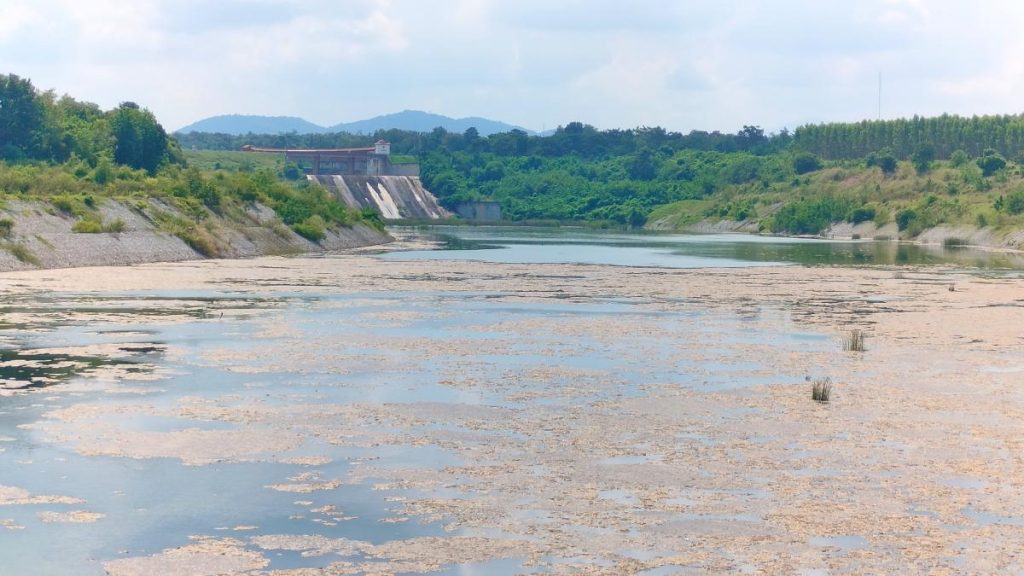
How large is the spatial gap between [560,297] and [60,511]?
140 feet

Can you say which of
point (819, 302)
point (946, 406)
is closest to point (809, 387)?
point (946, 406)

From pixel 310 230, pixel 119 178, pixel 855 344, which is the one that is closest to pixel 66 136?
pixel 119 178

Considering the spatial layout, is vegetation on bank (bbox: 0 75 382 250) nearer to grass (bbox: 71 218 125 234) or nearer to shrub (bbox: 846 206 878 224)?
grass (bbox: 71 218 125 234)

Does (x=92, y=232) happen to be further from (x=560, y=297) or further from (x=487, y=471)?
(x=487, y=471)

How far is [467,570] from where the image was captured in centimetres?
1669

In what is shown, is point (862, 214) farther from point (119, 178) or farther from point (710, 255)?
point (119, 178)

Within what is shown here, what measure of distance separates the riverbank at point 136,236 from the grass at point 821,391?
155ft

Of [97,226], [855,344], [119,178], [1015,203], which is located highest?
[119,178]

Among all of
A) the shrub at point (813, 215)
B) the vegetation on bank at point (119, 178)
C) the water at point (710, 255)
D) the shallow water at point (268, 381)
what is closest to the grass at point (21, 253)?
the vegetation on bank at point (119, 178)

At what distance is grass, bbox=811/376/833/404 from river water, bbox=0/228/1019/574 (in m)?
2.20

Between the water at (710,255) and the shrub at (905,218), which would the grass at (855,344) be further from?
the shrub at (905,218)

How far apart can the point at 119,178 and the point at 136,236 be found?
25258 millimetres

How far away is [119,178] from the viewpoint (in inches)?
4144

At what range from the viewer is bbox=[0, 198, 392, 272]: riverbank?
70.4 meters
